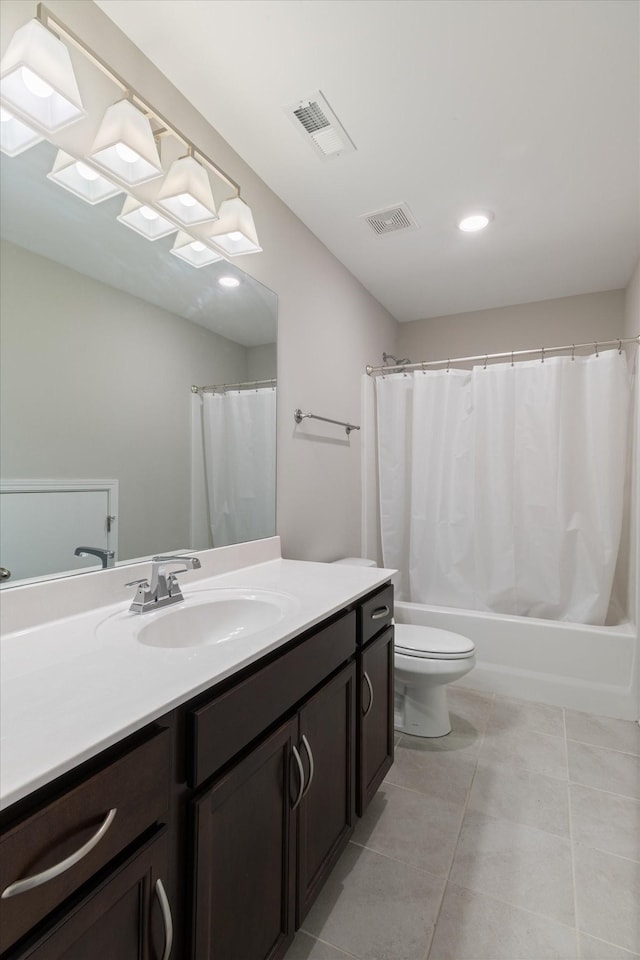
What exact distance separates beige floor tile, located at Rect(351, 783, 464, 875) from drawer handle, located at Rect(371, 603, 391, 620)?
70cm

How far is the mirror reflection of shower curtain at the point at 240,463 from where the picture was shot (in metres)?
1.65

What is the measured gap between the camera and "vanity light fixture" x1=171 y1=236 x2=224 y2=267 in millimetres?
1486

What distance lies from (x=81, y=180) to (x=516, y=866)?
2307 mm

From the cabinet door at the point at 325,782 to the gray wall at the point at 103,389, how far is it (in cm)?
68

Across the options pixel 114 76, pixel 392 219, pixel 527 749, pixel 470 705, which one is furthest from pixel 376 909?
pixel 392 219

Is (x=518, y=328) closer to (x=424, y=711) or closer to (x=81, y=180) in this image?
(x=424, y=711)

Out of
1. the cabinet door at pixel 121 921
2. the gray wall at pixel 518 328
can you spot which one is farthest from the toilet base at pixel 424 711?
the gray wall at pixel 518 328

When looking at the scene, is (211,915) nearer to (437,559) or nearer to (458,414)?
(437,559)

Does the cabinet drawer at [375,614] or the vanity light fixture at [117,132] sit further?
the cabinet drawer at [375,614]

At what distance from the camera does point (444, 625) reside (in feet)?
8.53

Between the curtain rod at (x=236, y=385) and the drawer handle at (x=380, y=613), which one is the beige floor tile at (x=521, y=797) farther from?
the curtain rod at (x=236, y=385)

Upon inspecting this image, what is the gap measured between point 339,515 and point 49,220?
1.91 meters

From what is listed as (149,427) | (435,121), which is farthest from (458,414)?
(149,427)

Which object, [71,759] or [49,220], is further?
[49,220]
